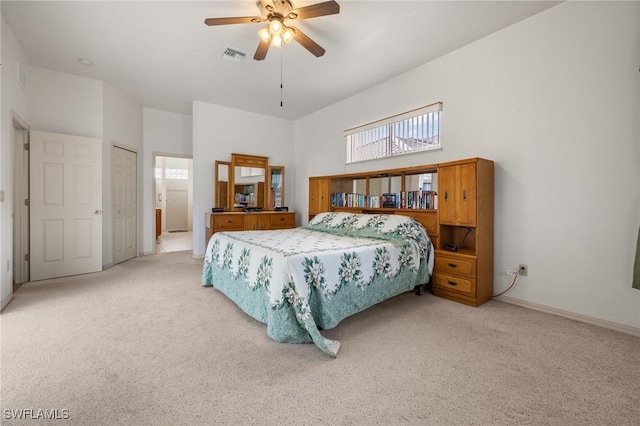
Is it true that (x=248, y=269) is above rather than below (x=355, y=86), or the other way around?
below

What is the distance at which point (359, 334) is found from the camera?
2.18 m

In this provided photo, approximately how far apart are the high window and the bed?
1.20 meters

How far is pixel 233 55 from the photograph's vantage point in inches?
135

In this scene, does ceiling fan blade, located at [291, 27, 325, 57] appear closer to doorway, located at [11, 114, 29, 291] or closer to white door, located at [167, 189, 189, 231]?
doorway, located at [11, 114, 29, 291]

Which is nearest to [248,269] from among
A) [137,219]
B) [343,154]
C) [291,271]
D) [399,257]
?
[291,271]

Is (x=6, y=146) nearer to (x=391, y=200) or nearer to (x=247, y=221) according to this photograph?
(x=247, y=221)

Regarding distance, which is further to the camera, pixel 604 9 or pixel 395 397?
pixel 604 9

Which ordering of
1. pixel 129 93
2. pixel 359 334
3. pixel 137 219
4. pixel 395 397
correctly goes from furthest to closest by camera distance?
pixel 137 219 < pixel 129 93 < pixel 359 334 < pixel 395 397

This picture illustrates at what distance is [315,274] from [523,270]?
2.23 metres

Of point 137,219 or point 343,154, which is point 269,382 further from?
point 137,219

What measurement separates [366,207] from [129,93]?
4.46 m

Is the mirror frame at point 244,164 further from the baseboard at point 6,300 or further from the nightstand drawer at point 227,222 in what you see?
the baseboard at point 6,300

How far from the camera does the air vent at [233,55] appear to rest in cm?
334

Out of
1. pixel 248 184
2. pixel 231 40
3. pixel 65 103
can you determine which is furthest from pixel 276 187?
pixel 65 103
